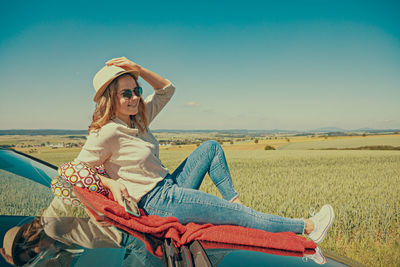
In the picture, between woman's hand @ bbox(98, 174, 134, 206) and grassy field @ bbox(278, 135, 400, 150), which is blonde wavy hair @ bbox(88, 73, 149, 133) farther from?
grassy field @ bbox(278, 135, 400, 150)

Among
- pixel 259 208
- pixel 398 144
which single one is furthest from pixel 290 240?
pixel 398 144

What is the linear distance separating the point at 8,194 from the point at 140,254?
1.05m

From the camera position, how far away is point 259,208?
4.48m

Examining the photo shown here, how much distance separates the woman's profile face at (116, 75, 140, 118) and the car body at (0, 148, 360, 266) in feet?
2.78

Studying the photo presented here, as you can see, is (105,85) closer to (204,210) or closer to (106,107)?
(106,107)

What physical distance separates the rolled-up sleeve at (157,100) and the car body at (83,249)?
1.29m

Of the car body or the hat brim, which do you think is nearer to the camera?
the car body

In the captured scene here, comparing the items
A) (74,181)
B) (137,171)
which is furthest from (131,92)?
(74,181)

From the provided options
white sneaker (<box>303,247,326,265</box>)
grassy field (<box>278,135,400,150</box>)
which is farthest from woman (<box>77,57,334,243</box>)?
grassy field (<box>278,135,400,150</box>)

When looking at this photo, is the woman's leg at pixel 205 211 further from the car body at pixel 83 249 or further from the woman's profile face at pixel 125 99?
the woman's profile face at pixel 125 99

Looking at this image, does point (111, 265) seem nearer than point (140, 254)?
Yes

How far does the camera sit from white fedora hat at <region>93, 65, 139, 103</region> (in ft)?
7.78

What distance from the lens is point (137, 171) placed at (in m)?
2.38

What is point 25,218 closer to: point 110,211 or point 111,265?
point 110,211
